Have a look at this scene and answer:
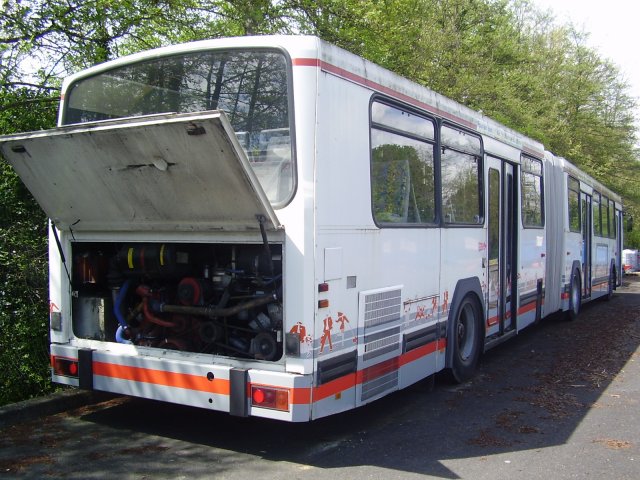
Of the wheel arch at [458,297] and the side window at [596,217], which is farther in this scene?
the side window at [596,217]

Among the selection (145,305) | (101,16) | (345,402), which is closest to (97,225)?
(145,305)

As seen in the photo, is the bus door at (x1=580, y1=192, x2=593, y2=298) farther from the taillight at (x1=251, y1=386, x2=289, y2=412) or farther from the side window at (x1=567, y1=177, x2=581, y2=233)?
the taillight at (x1=251, y1=386, x2=289, y2=412)

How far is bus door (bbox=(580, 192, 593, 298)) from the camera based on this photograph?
44.0 feet

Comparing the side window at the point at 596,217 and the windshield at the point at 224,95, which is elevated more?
the windshield at the point at 224,95

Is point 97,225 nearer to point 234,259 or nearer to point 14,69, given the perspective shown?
point 234,259

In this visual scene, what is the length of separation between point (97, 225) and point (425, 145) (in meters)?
3.16

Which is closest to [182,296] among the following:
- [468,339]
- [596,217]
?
[468,339]

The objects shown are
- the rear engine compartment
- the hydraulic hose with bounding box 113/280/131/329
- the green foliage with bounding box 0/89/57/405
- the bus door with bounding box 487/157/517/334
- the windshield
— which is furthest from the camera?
the bus door with bounding box 487/157/517/334

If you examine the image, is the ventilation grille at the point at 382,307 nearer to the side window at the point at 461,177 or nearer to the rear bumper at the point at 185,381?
the rear bumper at the point at 185,381

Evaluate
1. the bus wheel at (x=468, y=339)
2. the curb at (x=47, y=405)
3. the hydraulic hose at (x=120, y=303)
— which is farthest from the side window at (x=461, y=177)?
the curb at (x=47, y=405)

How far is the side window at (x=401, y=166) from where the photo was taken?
5.23 meters

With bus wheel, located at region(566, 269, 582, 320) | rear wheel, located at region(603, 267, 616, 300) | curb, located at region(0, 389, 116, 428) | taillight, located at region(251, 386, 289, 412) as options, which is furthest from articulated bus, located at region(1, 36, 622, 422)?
rear wheel, located at region(603, 267, 616, 300)

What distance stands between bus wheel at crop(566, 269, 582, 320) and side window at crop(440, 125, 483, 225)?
5943 millimetres

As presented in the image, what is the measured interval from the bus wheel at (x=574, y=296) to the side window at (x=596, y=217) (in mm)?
2095
